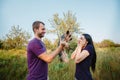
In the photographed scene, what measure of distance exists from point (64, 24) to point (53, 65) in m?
0.49

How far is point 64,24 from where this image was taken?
10.7ft

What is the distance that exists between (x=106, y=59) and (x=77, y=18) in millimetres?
596

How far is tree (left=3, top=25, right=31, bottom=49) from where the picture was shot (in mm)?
3307

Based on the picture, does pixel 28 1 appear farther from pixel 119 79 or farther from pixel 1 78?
pixel 119 79

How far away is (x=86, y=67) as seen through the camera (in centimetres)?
213

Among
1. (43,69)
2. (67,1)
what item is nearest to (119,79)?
(67,1)

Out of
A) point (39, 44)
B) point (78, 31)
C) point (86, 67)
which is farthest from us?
point (78, 31)

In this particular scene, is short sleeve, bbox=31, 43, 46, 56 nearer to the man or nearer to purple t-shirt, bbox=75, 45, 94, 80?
the man

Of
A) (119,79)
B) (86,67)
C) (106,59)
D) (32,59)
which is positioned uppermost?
(32,59)

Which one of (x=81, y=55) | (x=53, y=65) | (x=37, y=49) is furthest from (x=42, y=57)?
(x=53, y=65)

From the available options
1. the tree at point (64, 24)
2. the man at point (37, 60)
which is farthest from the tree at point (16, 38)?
the man at point (37, 60)

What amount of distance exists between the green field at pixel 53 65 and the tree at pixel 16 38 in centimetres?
7

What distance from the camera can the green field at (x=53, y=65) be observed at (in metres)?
3.31

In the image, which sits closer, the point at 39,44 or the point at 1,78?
the point at 39,44
